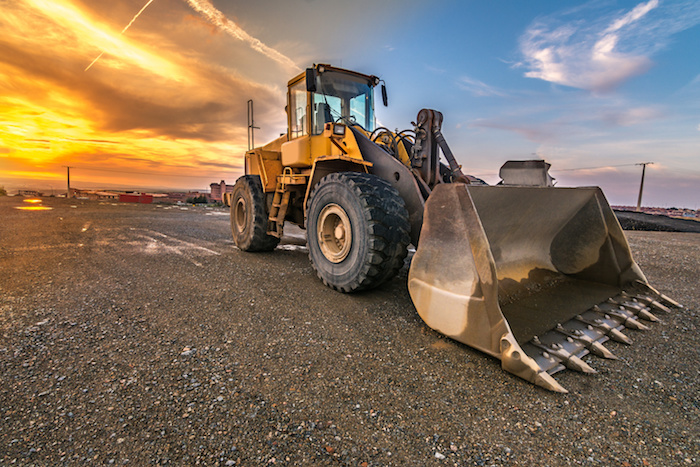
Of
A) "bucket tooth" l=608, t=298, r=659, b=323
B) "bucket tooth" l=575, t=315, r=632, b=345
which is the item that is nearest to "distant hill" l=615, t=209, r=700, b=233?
"bucket tooth" l=608, t=298, r=659, b=323

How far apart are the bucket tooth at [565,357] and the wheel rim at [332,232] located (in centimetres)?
213

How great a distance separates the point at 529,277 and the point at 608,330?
87cm

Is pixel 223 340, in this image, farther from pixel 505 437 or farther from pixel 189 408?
pixel 505 437

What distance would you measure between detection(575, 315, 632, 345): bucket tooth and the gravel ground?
74 mm

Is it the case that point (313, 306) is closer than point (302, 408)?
No

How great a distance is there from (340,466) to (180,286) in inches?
136

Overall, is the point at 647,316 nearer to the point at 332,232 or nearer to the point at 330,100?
the point at 332,232

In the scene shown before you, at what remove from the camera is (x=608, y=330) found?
288 cm

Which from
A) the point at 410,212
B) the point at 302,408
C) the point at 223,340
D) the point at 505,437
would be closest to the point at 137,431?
the point at 302,408

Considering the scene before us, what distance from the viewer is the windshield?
5.29m

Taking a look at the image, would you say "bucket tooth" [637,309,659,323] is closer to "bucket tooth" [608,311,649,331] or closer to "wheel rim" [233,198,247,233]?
"bucket tooth" [608,311,649,331]

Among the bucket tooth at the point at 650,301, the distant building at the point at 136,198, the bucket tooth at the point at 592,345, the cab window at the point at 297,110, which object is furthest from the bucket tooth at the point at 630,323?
the distant building at the point at 136,198

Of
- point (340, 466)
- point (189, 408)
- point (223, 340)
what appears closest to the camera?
point (340, 466)

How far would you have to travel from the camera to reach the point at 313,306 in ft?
12.0
